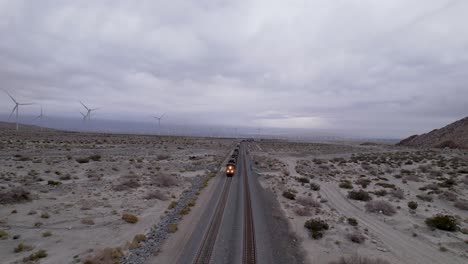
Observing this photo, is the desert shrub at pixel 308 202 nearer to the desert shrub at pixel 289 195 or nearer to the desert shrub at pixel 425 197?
the desert shrub at pixel 289 195

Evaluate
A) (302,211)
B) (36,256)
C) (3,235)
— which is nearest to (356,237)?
(302,211)

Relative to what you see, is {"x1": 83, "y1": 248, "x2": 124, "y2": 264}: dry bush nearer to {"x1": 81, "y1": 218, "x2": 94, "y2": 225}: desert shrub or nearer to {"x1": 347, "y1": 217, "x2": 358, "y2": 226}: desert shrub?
{"x1": 81, "y1": 218, "x2": 94, "y2": 225}: desert shrub

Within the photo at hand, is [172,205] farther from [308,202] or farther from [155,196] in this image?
[308,202]

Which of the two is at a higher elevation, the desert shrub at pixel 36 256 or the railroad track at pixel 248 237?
the desert shrub at pixel 36 256

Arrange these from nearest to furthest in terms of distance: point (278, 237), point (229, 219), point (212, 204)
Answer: point (278, 237) < point (229, 219) < point (212, 204)

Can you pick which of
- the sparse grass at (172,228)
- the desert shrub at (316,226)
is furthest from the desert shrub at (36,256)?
the desert shrub at (316,226)

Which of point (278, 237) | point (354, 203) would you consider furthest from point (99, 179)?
point (354, 203)

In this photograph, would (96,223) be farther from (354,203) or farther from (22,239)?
(354,203)
